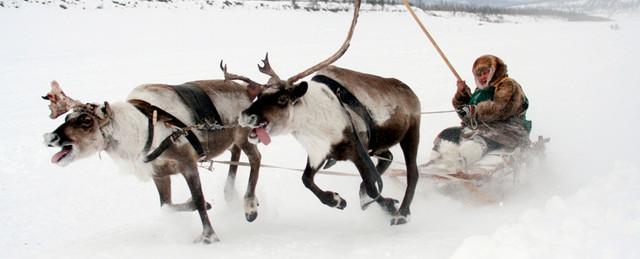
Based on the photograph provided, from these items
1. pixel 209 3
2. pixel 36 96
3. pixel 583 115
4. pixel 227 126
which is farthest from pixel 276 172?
pixel 209 3

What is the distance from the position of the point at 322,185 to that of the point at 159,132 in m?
3.00

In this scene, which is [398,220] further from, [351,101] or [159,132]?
[159,132]

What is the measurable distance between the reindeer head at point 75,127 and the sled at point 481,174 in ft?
11.0

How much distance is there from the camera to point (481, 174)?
21.2 feet

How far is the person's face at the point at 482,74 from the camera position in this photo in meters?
6.97


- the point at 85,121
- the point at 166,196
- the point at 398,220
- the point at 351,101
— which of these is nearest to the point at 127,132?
the point at 85,121

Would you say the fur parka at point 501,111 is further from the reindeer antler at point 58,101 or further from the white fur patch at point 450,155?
the reindeer antler at point 58,101

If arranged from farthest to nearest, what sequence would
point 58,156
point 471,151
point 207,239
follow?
point 471,151
point 207,239
point 58,156

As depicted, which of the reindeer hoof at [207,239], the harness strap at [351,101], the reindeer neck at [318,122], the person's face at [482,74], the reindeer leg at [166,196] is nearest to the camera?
the reindeer neck at [318,122]

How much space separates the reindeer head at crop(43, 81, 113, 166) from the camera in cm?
457

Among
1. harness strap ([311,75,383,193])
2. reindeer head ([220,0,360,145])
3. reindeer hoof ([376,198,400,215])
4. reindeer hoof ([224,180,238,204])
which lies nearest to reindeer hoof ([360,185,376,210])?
reindeer hoof ([376,198,400,215])

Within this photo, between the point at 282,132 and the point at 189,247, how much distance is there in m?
1.28

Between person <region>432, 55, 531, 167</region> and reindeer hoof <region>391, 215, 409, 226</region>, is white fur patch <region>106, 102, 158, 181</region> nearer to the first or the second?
reindeer hoof <region>391, 215, 409, 226</region>

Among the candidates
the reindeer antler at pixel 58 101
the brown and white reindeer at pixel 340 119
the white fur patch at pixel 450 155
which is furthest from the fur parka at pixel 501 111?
the reindeer antler at pixel 58 101
